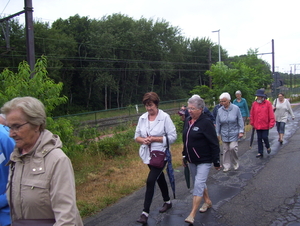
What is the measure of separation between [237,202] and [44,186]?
3964 mm

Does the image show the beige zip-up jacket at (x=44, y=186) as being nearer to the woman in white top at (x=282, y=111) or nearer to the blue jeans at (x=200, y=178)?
the blue jeans at (x=200, y=178)

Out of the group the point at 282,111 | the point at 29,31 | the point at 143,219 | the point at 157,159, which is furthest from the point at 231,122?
the point at 29,31

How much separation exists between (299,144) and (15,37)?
30121 mm

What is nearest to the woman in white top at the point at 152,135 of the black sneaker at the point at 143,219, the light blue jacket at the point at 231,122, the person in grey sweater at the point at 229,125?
the black sneaker at the point at 143,219

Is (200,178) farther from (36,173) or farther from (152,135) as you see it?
(36,173)

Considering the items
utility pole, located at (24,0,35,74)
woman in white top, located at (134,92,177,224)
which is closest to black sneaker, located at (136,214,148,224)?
woman in white top, located at (134,92,177,224)

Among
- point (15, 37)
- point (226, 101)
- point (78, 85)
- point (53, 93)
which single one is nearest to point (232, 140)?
point (226, 101)

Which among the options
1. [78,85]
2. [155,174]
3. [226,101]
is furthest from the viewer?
[78,85]

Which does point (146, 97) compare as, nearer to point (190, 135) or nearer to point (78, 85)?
point (190, 135)

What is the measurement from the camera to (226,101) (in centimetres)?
680

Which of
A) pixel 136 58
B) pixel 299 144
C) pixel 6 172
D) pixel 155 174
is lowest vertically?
pixel 299 144

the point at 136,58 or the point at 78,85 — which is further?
the point at 136,58

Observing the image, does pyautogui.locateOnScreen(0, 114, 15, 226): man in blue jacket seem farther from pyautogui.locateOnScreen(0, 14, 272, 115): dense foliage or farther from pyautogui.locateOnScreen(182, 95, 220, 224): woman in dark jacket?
pyautogui.locateOnScreen(0, 14, 272, 115): dense foliage

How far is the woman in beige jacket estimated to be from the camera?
6.81 feet
